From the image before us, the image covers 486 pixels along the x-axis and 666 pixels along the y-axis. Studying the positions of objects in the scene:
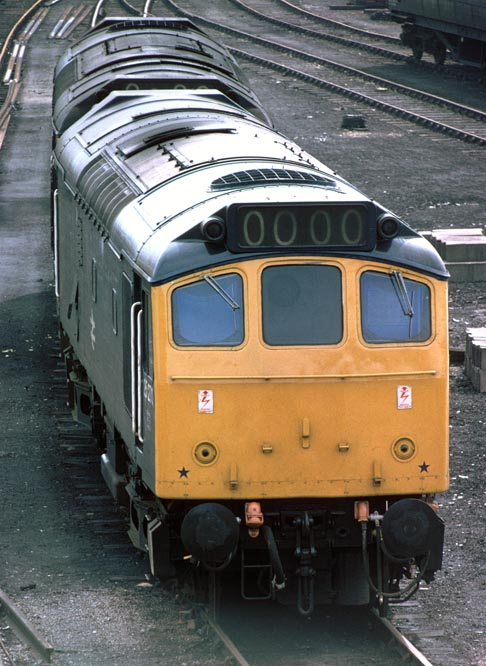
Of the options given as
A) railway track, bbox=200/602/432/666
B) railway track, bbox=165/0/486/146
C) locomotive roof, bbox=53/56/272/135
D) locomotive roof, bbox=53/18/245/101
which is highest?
railway track, bbox=165/0/486/146

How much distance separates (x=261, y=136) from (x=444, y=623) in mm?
4758

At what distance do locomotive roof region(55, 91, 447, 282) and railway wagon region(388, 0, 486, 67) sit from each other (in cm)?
2599

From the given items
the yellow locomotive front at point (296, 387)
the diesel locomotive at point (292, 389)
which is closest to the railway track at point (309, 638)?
the diesel locomotive at point (292, 389)

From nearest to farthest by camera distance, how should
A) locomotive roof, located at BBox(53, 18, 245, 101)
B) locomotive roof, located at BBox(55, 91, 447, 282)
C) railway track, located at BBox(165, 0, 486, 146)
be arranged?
Result: locomotive roof, located at BBox(55, 91, 447, 282) < locomotive roof, located at BBox(53, 18, 245, 101) < railway track, located at BBox(165, 0, 486, 146)

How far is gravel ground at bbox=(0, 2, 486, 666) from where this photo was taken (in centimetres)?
1005

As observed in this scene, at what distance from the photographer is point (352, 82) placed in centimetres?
4084

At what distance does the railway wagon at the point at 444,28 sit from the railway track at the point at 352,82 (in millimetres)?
2063

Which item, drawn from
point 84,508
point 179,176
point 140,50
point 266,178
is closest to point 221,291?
point 266,178

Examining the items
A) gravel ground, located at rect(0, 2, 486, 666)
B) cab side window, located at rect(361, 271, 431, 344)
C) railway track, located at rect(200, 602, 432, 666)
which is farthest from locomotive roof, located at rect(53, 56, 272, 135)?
railway track, located at rect(200, 602, 432, 666)

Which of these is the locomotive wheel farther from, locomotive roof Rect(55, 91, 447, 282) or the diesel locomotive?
the diesel locomotive

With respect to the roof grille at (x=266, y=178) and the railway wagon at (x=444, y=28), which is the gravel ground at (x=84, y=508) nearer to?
the roof grille at (x=266, y=178)

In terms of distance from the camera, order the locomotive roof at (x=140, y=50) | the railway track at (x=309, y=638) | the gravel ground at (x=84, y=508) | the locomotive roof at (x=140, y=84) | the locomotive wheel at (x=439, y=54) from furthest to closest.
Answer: the locomotive wheel at (x=439, y=54) → the locomotive roof at (x=140, y=50) → the locomotive roof at (x=140, y=84) → the gravel ground at (x=84, y=508) → the railway track at (x=309, y=638)

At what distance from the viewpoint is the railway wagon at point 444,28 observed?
3934 cm

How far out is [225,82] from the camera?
54.6 feet
